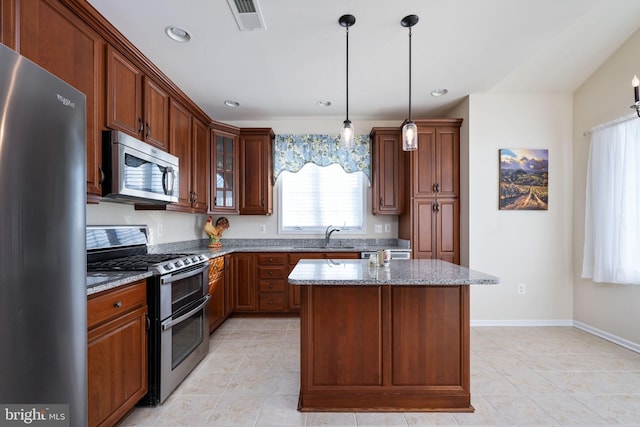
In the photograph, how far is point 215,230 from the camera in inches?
156

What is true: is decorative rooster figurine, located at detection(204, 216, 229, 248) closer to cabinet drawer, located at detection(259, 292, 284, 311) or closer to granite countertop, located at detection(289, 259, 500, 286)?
cabinet drawer, located at detection(259, 292, 284, 311)

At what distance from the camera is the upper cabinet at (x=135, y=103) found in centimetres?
199

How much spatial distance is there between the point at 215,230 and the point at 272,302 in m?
1.23

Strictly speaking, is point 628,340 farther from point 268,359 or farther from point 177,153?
point 177,153

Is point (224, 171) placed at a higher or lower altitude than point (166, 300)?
higher

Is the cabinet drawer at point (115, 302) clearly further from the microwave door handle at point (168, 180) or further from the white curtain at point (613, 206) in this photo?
the white curtain at point (613, 206)

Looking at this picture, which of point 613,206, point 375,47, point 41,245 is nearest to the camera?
point 41,245

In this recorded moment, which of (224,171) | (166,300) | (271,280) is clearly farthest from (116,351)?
(224,171)

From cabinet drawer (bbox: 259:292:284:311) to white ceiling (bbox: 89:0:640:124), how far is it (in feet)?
7.87

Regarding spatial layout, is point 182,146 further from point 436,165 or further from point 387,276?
point 436,165

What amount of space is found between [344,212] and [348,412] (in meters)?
2.74

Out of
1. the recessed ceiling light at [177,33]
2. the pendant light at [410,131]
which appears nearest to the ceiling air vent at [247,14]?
the recessed ceiling light at [177,33]

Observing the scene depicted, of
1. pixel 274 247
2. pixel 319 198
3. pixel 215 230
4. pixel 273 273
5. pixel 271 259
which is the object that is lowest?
pixel 273 273

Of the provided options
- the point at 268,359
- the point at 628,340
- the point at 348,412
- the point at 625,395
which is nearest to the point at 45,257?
the point at 348,412
